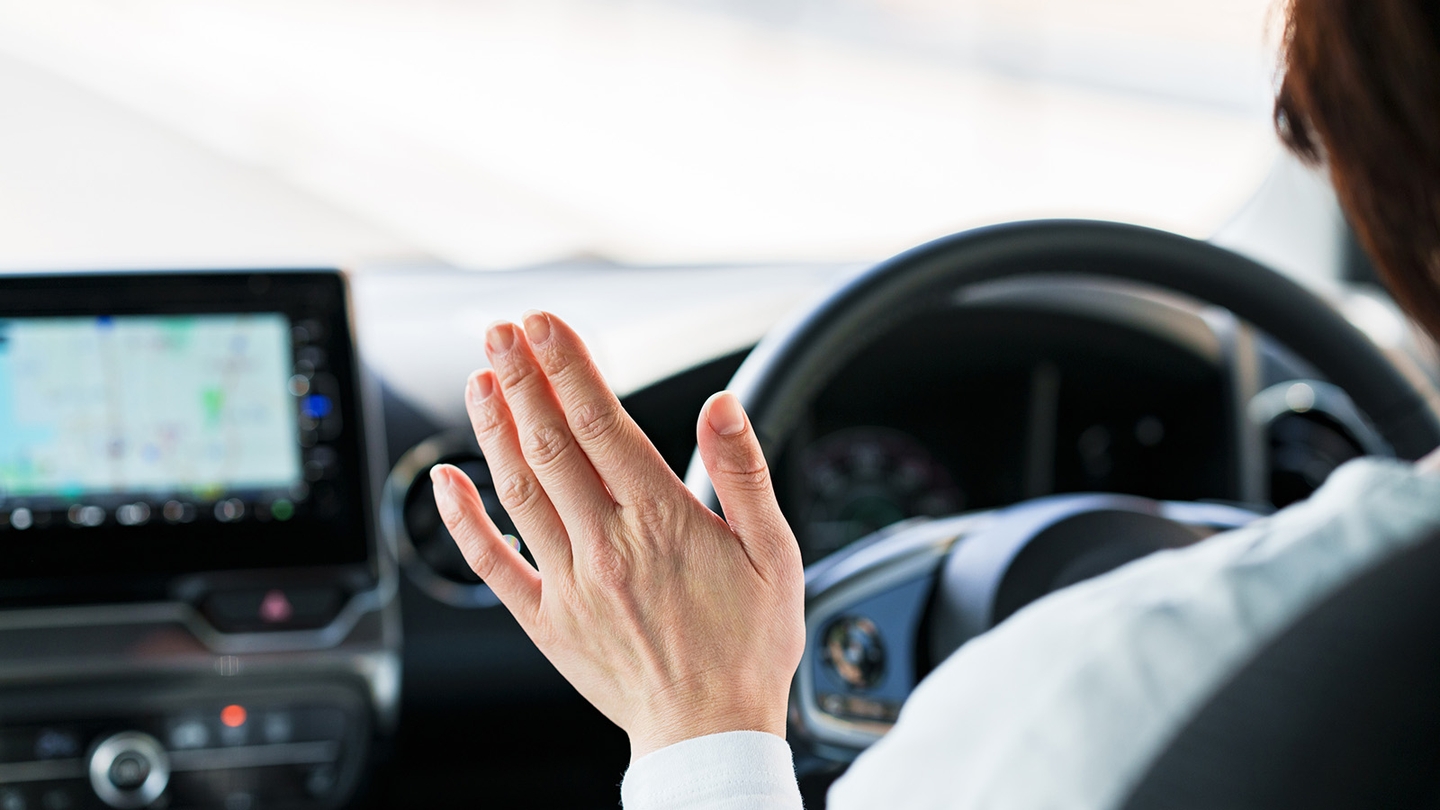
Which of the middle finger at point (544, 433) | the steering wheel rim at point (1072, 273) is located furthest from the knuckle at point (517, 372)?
the steering wheel rim at point (1072, 273)

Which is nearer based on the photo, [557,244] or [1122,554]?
[1122,554]

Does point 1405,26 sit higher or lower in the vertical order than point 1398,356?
higher

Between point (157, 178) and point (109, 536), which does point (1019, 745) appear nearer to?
point (109, 536)

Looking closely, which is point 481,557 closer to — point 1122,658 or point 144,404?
point 1122,658

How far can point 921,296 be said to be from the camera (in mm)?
812

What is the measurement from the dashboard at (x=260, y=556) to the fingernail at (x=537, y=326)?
56cm

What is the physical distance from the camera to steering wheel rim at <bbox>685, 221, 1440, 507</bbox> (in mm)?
774

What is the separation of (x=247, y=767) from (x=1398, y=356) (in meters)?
1.11

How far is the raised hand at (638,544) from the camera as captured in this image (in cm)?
49

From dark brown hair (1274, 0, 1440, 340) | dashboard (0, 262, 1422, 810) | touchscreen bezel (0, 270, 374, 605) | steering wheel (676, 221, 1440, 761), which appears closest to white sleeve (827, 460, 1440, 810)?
dark brown hair (1274, 0, 1440, 340)

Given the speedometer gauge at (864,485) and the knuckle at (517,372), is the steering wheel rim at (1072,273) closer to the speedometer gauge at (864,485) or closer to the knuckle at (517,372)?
the knuckle at (517,372)

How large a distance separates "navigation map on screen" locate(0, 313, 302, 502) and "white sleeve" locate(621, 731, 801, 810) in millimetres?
792

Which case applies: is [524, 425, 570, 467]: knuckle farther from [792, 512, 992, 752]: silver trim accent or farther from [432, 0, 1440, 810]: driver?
[792, 512, 992, 752]: silver trim accent

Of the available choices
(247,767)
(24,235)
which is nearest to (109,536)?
(247,767)
